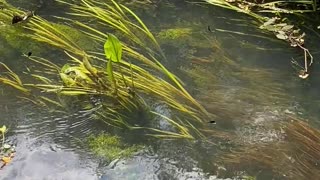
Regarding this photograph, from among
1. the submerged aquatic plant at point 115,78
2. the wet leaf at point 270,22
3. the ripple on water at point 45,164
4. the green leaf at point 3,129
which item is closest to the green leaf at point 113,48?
the submerged aquatic plant at point 115,78

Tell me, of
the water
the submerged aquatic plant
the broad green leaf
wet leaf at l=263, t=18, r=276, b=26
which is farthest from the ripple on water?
wet leaf at l=263, t=18, r=276, b=26

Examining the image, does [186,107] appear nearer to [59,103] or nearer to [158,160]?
[158,160]

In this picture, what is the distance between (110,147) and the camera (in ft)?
7.20

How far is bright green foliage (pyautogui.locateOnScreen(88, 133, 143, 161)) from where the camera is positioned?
2.16 m

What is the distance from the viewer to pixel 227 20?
3.08 meters

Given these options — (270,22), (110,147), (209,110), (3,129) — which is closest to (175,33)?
(270,22)

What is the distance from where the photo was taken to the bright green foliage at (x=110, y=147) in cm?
216

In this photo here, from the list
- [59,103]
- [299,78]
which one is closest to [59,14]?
[59,103]

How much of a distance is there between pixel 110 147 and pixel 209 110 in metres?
0.52

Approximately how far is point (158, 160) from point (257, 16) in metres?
1.32

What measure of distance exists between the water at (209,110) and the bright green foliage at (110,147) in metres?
0.03

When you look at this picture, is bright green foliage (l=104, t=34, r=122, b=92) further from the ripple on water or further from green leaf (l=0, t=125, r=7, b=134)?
green leaf (l=0, t=125, r=7, b=134)

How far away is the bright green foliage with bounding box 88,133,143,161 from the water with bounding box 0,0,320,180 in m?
0.03

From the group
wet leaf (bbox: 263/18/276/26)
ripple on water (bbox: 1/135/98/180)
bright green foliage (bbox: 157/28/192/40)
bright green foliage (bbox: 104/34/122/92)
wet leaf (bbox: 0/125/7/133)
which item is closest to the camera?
ripple on water (bbox: 1/135/98/180)
